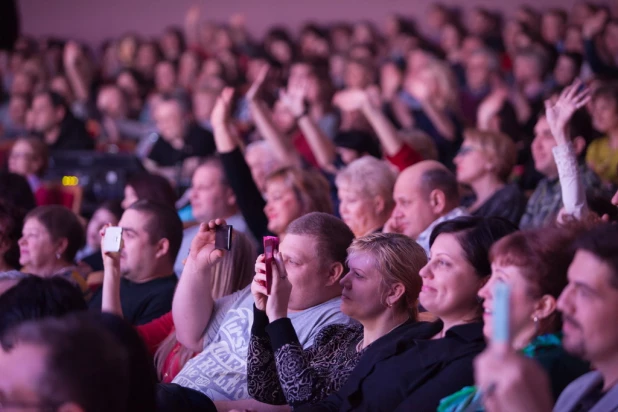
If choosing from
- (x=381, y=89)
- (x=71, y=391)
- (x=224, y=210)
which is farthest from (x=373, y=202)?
(x=381, y=89)

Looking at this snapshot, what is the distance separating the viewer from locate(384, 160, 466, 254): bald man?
3.29 meters

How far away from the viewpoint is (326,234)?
2604mm

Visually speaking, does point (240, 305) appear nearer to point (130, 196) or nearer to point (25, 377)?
point (25, 377)

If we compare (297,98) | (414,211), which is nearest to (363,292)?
(414,211)

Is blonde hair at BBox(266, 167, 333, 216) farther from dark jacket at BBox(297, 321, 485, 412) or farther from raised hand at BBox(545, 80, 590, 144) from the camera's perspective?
dark jacket at BBox(297, 321, 485, 412)

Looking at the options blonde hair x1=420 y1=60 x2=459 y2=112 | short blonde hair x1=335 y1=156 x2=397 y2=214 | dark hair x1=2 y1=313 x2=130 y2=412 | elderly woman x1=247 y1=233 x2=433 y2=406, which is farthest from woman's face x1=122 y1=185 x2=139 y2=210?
blonde hair x1=420 y1=60 x2=459 y2=112

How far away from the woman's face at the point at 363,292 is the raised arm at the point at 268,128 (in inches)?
82.9

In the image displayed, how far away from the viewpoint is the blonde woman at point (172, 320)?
2.85m

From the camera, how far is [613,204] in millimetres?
2623

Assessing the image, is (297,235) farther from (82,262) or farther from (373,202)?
(82,262)

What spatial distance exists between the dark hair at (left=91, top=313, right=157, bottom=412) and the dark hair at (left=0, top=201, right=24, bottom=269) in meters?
1.83

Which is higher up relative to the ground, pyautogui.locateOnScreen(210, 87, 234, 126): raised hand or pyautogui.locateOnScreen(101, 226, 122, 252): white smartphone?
pyautogui.locateOnScreen(210, 87, 234, 126): raised hand

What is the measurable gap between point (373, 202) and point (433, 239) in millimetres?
1248

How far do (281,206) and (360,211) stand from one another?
315mm
